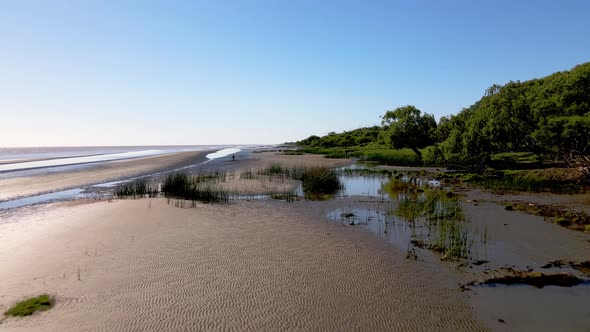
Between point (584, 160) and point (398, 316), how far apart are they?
22.6 metres

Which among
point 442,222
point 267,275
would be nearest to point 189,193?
point 267,275

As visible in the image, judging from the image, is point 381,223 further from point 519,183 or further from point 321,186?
point 519,183

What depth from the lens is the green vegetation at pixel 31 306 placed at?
688cm

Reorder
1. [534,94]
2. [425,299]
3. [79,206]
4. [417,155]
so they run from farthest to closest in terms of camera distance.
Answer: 1. [417,155]
2. [534,94]
3. [79,206]
4. [425,299]

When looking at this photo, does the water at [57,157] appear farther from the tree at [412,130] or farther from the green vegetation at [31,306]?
the green vegetation at [31,306]

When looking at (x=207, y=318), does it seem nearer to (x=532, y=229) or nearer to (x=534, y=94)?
(x=532, y=229)


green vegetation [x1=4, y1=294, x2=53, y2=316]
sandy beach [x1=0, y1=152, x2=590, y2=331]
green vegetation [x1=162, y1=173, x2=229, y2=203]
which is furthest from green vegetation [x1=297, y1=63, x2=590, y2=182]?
green vegetation [x1=4, y1=294, x2=53, y2=316]

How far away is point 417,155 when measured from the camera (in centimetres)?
4384

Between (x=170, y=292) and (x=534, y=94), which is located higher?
(x=534, y=94)

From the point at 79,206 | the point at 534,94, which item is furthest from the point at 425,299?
the point at 534,94

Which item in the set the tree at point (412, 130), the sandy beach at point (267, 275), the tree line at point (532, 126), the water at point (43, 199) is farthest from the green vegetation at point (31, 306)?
the tree at point (412, 130)

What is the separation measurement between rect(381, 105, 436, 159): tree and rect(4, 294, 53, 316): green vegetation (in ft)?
130

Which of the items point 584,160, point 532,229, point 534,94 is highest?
point 534,94

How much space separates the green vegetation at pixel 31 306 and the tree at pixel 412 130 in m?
39.7
